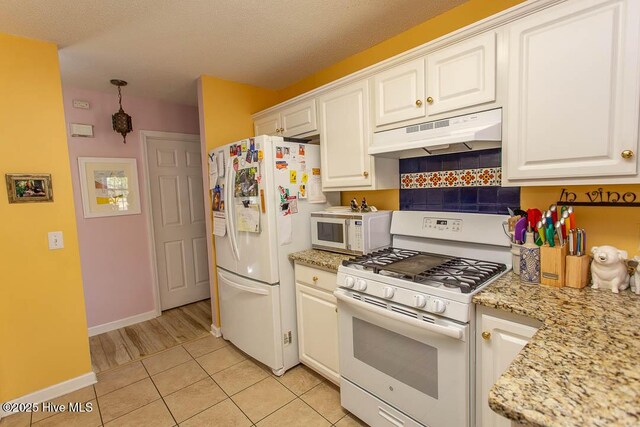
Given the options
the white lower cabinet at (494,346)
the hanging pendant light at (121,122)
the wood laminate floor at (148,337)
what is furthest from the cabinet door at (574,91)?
the hanging pendant light at (121,122)

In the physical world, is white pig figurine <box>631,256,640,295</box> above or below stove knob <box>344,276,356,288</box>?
above

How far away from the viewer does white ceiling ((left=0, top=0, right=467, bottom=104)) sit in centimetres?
176

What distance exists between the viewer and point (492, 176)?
5.69ft

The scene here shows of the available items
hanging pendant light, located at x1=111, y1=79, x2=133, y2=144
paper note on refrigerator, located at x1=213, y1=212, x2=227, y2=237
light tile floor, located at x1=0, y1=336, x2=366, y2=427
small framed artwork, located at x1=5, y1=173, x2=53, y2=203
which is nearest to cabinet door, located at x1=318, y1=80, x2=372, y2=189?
paper note on refrigerator, located at x1=213, y1=212, x2=227, y2=237

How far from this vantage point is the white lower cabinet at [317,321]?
6.51ft

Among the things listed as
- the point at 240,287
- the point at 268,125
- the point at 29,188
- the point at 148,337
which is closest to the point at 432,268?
the point at 240,287

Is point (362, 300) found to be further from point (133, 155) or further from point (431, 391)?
point (133, 155)

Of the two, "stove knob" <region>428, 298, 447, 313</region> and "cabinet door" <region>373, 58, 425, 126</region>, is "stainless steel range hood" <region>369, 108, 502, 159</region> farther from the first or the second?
"stove knob" <region>428, 298, 447, 313</region>

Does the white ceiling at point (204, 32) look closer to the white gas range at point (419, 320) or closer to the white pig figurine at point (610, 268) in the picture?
the white gas range at point (419, 320)

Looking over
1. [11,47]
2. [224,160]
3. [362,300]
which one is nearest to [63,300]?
[224,160]

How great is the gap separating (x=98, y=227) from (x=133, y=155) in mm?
807

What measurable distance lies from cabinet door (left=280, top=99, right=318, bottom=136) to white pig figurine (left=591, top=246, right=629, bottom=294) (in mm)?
1785

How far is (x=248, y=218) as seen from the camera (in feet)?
7.37

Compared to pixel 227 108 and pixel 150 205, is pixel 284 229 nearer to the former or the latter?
pixel 227 108
